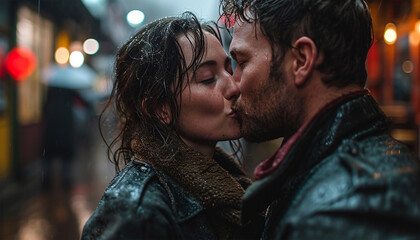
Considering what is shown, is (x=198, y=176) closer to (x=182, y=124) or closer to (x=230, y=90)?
(x=182, y=124)

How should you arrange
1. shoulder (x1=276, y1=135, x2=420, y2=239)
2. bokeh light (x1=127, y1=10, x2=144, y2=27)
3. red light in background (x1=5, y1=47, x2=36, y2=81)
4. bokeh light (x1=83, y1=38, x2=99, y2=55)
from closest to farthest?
shoulder (x1=276, y1=135, x2=420, y2=239)
bokeh light (x1=127, y1=10, x2=144, y2=27)
red light in background (x1=5, y1=47, x2=36, y2=81)
bokeh light (x1=83, y1=38, x2=99, y2=55)

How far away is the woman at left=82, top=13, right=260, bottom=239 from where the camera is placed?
1744 mm

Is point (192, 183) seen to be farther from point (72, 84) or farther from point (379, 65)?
point (379, 65)

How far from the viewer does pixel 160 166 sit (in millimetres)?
1826

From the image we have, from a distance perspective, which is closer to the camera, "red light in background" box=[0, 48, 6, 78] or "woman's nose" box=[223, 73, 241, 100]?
"woman's nose" box=[223, 73, 241, 100]

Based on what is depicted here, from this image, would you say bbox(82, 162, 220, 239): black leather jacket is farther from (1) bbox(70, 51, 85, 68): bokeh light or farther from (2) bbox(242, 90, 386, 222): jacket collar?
(1) bbox(70, 51, 85, 68): bokeh light

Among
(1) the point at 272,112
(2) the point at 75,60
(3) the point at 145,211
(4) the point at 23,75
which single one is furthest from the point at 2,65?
(1) the point at 272,112

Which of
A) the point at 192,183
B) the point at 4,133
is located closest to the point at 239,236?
the point at 192,183

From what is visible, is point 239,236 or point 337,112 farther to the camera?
point 239,236

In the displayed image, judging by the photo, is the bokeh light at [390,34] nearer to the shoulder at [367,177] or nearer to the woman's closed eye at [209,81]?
the woman's closed eye at [209,81]

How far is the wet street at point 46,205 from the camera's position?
19.1ft

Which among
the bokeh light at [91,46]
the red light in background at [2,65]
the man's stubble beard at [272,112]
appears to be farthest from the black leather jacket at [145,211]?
the bokeh light at [91,46]

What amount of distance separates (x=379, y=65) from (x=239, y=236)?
33.6 feet

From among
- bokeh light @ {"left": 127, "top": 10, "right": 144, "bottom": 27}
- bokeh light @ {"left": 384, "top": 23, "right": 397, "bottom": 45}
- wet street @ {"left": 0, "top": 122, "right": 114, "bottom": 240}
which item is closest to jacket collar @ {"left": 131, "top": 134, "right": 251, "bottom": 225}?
bokeh light @ {"left": 127, "top": 10, "right": 144, "bottom": 27}
